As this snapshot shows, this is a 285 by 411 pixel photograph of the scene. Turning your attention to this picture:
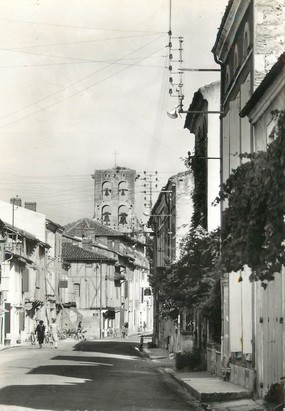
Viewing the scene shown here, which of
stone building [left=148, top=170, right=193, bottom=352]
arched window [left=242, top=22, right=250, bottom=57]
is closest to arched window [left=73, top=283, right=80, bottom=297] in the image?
stone building [left=148, top=170, right=193, bottom=352]

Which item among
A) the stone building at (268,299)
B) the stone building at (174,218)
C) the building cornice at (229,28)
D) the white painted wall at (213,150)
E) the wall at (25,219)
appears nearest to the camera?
the stone building at (268,299)

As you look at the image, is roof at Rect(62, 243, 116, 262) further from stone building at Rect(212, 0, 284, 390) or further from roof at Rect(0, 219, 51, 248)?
stone building at Rect(212, 0, 284, 390)

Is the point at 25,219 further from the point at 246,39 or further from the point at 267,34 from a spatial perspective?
the point at 267,34

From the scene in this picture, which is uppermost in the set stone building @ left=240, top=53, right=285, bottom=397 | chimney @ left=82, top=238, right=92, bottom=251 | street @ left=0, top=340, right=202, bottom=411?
chimney @ left=82, top=238, right=92, bottom=251

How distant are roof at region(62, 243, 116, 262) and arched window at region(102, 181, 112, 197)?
144 ft

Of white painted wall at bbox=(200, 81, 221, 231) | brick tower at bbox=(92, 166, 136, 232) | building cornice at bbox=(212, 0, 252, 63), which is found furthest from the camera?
brick tower at bbox=(92, 166, 136, 232)

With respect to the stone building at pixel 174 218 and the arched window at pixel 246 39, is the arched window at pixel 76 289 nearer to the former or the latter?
the stone building at pixel 174 218

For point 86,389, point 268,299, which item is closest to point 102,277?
point 86,389

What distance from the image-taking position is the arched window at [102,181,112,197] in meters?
123

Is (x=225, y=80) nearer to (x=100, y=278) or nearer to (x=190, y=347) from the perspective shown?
(x=190, y=347)

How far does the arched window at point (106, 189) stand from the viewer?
12312cm

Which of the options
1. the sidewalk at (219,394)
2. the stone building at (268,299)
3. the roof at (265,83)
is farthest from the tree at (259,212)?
the sidewalk at (219,394)

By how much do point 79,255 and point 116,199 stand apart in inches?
1762

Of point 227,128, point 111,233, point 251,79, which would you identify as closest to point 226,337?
point 227,128
